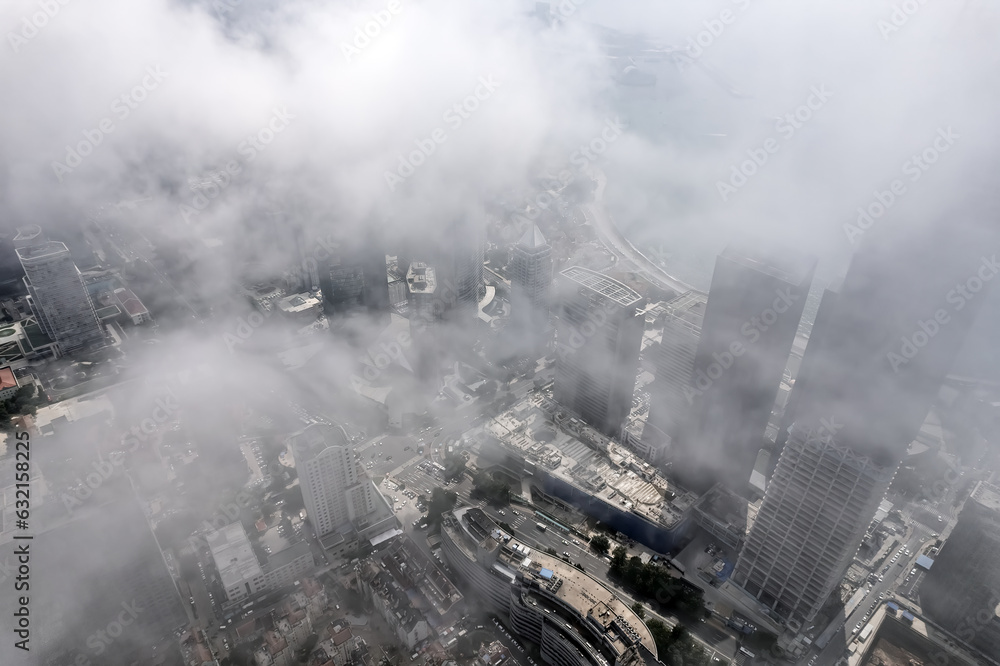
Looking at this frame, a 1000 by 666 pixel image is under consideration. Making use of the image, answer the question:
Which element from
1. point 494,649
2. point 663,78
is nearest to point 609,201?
point 663,78

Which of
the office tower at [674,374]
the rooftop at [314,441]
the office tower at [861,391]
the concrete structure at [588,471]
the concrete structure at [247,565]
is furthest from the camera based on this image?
the office tower at [674,374]

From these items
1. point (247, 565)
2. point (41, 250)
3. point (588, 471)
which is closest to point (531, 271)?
point (588, 471)

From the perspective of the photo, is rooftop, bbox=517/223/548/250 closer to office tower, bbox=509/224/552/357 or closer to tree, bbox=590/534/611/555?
office tower, bbox=509/224/552/357

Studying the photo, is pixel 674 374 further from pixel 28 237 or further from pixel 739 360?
pixel 28 237

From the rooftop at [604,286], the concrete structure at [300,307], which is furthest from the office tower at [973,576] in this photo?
the concrete structure at [300,307]

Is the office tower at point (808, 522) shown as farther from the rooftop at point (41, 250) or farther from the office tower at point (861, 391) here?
the rooftop at point (41, 250)

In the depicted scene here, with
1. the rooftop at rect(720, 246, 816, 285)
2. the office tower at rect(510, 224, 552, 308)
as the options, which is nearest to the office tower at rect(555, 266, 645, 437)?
the office tower at rect(510, 224, 552, 308)

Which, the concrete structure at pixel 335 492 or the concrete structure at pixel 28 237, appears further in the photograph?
the concrete structure at pixel 28 237

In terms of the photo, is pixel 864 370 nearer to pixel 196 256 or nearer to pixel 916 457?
pixel 916 457
